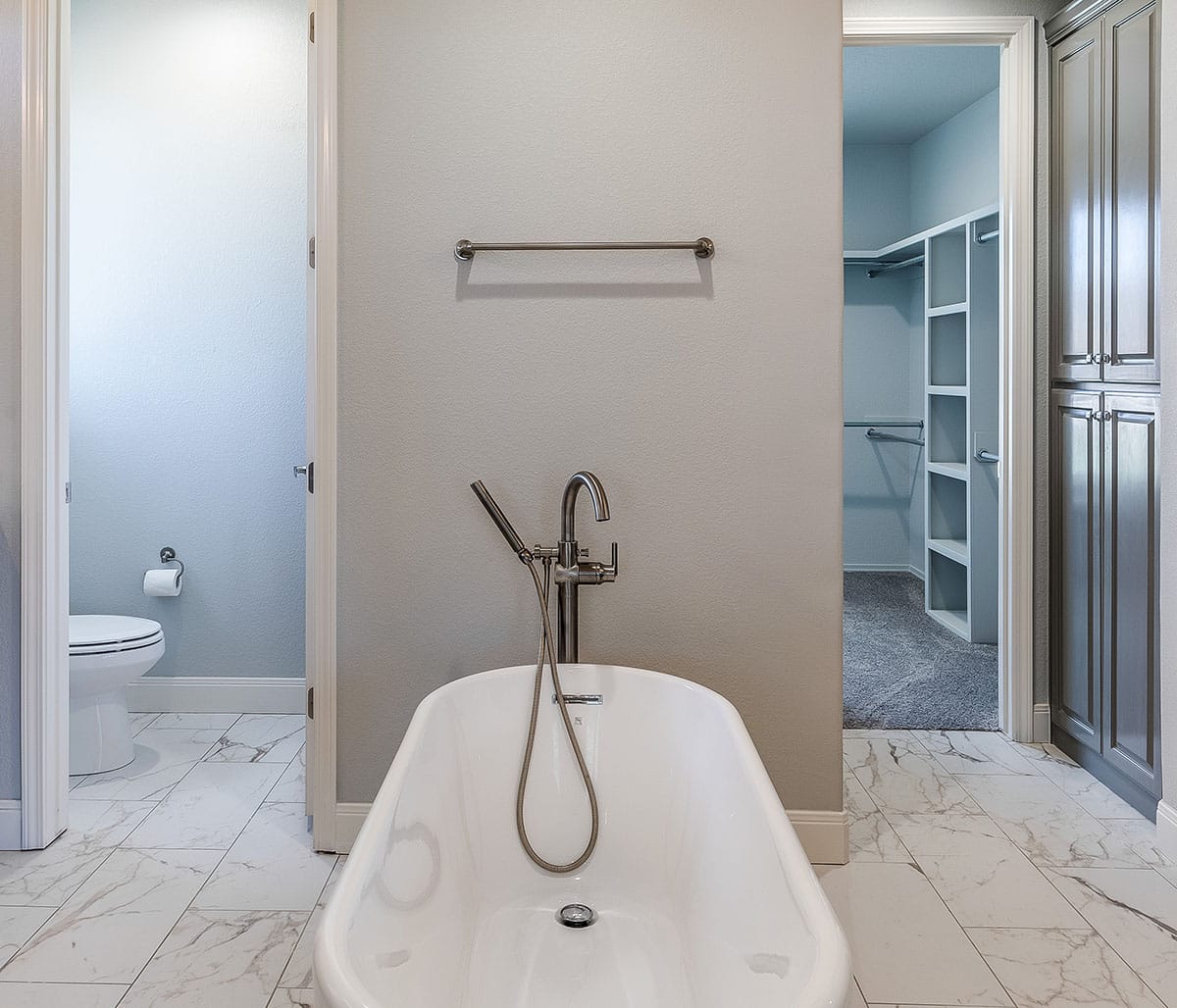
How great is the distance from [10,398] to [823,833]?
2200 mm

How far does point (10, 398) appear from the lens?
247 centimetres

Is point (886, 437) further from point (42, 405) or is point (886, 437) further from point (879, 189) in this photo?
point (42, 405)

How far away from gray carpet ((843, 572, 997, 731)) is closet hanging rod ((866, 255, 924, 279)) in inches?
75.6

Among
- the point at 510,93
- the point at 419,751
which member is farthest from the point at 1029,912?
the point at 510,93

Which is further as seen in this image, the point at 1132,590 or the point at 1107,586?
the point at 1107,586

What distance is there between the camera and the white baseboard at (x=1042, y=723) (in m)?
3.34

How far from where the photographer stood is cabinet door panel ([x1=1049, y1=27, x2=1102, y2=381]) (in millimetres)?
2965

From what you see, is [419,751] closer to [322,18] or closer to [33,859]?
[33,859]

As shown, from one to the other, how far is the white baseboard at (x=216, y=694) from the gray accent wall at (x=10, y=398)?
43.8 inches

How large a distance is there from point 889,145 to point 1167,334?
4308 millimetres

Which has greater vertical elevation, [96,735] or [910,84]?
[910,84]

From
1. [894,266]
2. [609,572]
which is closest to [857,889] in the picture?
[609,572]

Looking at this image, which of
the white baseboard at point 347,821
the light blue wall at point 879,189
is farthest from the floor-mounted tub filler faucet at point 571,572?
the light blue wall at point 879,189

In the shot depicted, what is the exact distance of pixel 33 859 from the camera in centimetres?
245
